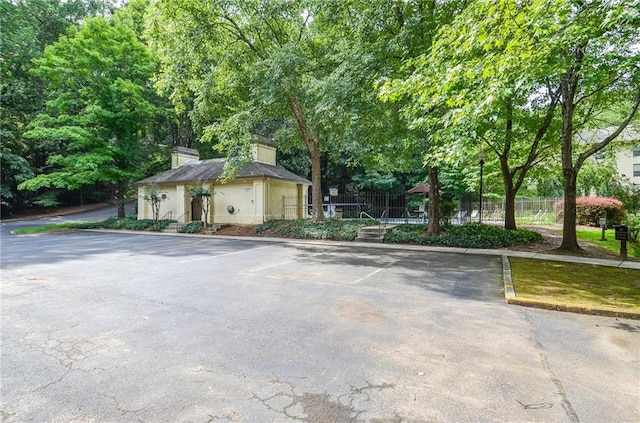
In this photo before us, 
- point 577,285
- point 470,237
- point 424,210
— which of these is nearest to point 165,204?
point 424,210

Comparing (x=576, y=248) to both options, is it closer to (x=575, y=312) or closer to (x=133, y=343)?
(x=575, y=312)

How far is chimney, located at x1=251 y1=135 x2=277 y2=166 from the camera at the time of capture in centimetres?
2098

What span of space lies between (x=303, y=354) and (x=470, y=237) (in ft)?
35.3

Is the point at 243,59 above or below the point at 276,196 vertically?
above

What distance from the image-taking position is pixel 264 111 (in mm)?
16078

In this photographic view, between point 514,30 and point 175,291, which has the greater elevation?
point 514,30

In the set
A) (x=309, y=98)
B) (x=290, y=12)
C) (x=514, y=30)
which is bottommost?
(x=514, y=30)

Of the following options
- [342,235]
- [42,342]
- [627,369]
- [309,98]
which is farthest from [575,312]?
[309,98]

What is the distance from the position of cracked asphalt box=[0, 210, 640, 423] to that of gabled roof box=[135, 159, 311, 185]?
12686mm

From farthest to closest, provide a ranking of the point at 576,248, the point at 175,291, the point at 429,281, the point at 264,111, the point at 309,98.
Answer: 1. the point at 264,111
2. the point at 309,98
3. the point at 576,248
4. the point at 429,281
5. the point at 175,291

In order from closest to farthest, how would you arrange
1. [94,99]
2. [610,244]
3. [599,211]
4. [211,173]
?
1. [610,244]
2. [599,211]
3. [211,173]
4. [94,99]

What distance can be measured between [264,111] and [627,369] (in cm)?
1537

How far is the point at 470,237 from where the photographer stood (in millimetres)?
12562

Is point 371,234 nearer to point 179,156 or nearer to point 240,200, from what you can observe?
point 240,200
